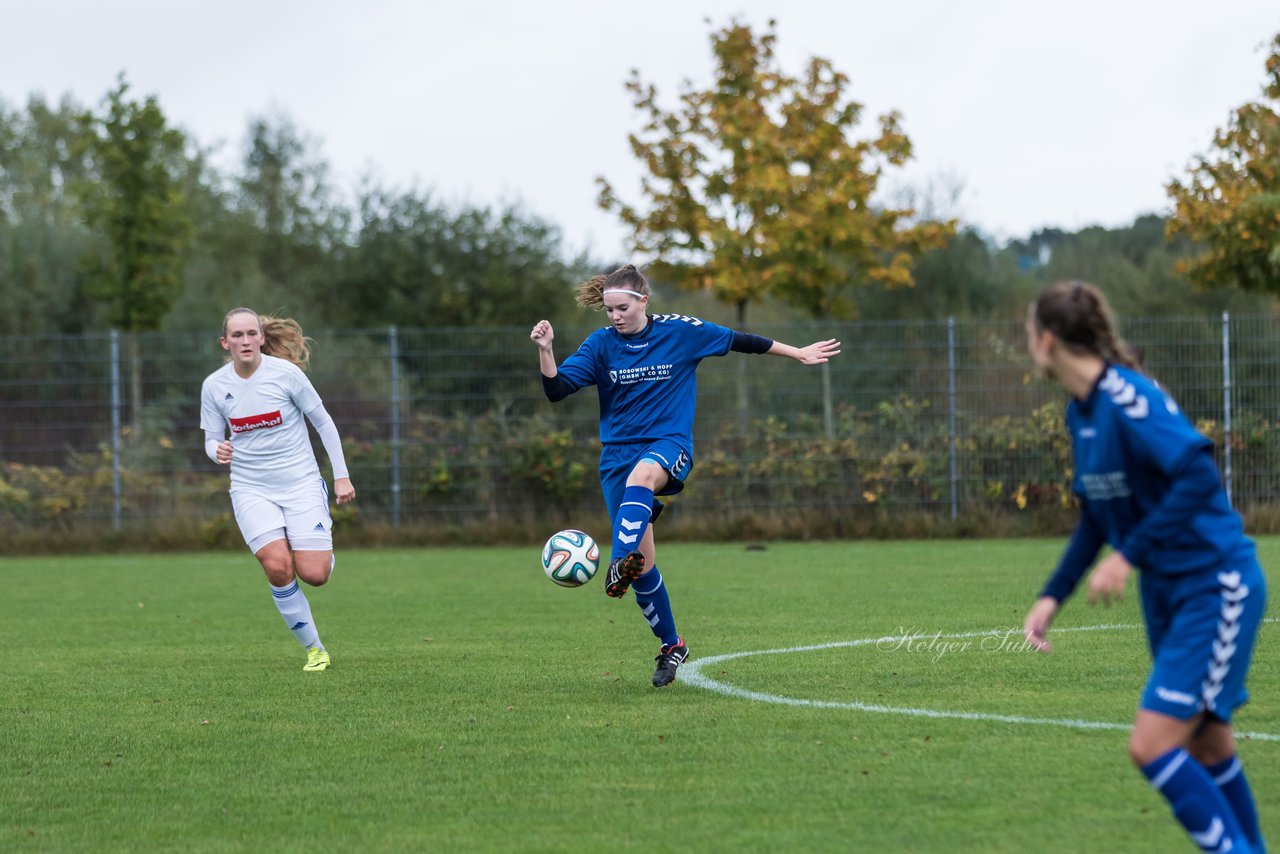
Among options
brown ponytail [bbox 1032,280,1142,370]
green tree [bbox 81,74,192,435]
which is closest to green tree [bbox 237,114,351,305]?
green tree [bbox 81,74,192,435]

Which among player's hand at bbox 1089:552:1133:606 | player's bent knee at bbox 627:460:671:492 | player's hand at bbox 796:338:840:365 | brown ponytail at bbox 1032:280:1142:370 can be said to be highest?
player's hand at bbox 796:338:840:365

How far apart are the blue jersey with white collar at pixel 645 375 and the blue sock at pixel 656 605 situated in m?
0.72

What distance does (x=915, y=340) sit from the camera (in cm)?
1755

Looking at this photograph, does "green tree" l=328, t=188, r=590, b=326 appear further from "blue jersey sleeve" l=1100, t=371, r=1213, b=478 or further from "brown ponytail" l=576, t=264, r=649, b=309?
"blue jersey sleeve" l=1100, t=371, r=1213, b=478

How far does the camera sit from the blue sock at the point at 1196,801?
3693 mm

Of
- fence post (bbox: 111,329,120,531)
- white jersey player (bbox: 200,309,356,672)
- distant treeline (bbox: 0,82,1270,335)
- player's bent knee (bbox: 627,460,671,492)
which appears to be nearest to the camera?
player's bent knee (bbox: 627,460,671,492)

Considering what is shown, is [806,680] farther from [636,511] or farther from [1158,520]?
[1158,520]

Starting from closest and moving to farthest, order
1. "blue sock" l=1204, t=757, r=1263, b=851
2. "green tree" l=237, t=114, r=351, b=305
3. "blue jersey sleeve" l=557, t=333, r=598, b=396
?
1. "blue sock" l=1204, t=757, r=1263, b=851
2. "blue jersey sleeve" l=557, t=333, r=598, b=396
3. "green tree" l=237, t=114, r=351, b=305

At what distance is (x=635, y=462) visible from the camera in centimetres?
759

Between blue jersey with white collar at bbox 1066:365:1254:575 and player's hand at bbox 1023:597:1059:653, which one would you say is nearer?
blue jersey with white collar at bbox 1066:365:1254:575

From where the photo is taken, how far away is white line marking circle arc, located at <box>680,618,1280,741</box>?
5977mm

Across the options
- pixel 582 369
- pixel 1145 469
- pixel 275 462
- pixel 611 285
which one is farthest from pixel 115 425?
pixel 1145 469

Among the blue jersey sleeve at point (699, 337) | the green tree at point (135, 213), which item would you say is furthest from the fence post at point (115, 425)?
the blue jersey sleeve at point (699, 337)

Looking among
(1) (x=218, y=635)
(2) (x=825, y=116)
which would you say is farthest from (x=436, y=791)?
(2) (x=825, y=116)
